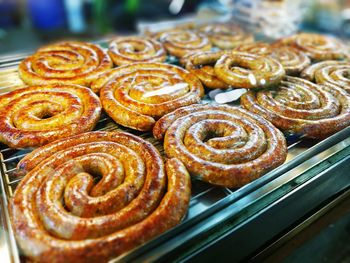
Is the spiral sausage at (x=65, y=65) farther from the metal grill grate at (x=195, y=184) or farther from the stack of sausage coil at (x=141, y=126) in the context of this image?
the metal grill grate at (x=195, y=184)

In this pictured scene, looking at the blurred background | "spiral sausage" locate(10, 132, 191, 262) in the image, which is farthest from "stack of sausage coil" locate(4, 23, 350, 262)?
the blurred background

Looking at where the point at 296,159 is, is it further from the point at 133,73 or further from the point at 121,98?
the point at 133,73

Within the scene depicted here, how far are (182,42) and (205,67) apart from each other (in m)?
0.88

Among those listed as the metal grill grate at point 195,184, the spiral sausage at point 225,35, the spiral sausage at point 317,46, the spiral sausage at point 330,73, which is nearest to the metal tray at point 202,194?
the metal grill grate at point 195,184

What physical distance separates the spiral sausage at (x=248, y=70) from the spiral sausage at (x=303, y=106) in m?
0.13

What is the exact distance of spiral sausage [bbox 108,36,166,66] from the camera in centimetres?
432

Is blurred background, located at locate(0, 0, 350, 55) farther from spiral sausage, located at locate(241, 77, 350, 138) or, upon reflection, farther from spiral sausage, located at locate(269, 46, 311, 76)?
spiral sausage, located at locate(241, 77, 350, 138)

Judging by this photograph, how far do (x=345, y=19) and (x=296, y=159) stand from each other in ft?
17.7

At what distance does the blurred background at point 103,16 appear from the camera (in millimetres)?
7000

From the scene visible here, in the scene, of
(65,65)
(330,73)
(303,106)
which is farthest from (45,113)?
(330,73)

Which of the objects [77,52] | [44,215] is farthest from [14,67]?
[44,215]

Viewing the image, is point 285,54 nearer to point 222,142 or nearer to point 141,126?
point 222,142

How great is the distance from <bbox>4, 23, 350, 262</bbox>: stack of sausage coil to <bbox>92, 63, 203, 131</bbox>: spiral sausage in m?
0.01

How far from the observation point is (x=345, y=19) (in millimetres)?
6750
